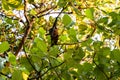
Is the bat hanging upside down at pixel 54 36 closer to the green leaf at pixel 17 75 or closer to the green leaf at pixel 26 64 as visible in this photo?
the green leaf at pixel 26 64

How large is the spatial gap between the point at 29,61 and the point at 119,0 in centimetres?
344

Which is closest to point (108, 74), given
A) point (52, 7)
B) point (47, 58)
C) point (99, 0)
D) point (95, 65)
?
point (95, 65)

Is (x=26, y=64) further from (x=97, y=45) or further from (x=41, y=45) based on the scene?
(x=97, y=45)

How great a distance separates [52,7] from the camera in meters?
4.72

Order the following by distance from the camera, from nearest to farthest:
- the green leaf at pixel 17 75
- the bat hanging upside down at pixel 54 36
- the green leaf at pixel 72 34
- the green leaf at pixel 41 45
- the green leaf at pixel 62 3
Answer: the green leaf at pixel 17 75 < the green leaf at pixel 41 45 < the green leaf at pixel 72 34 < the green leaf at pixel 62 3 < the bat hanging upside down at pixel 54 36

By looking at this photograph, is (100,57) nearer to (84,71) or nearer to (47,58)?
(84,71)

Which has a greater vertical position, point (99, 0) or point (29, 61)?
point (99, 0)

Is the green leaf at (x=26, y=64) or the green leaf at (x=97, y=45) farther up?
the green leaf at (x=26, y=64)

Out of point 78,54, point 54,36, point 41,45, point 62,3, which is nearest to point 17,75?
point 41,45

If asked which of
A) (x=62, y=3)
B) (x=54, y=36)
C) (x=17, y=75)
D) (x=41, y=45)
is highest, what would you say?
(x=54, y=36)

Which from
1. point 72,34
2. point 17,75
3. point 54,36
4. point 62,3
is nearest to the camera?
point 17,75

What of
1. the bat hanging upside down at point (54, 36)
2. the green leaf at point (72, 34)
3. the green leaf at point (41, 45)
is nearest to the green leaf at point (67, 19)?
the green leaf at point (72, 34)

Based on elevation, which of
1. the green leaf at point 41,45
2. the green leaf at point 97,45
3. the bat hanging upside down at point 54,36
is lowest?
the green leaf at point 97,45

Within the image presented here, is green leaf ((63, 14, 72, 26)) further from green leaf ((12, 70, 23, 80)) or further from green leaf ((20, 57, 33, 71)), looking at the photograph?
green leaf ((12, 70, 23, 80))
